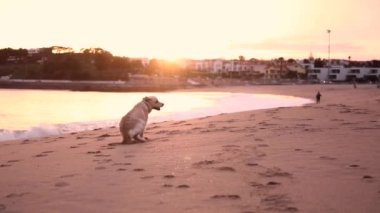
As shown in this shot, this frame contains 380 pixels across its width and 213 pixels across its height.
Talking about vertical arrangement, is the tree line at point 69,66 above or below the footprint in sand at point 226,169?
above

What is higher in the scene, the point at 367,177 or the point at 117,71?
the point at 117,71

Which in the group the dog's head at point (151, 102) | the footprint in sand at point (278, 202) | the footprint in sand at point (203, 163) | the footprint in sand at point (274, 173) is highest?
the dog's head at point (151, 102)

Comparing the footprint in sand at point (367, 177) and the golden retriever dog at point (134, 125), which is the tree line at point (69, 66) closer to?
the golden retriever dog at point (134, 125)

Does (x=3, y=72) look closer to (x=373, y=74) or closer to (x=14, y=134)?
(x=373, y=74)

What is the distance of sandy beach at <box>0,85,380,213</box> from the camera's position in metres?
4.94

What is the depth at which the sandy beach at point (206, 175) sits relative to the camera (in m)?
4.94

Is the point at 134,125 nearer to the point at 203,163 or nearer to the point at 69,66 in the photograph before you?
the point at 203,163

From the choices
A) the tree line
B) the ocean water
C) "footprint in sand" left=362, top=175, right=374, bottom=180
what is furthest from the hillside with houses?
"footprint in sand" left=362, top=175, right=374, bottom=180

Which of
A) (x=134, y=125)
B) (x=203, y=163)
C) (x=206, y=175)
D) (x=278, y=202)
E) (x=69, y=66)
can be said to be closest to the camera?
(x=278, y=202)

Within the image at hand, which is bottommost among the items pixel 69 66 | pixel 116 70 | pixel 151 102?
pixel 151 102

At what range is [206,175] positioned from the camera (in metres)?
6.21

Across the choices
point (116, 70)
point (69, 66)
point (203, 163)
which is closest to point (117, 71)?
point (116, 70)

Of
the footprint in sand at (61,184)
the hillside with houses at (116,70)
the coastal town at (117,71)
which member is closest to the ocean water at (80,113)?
the footprint in sand at (61,184)

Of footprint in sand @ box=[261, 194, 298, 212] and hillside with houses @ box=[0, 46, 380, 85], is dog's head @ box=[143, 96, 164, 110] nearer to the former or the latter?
footprint in sand @ box=[261, 194, 298, 212]
